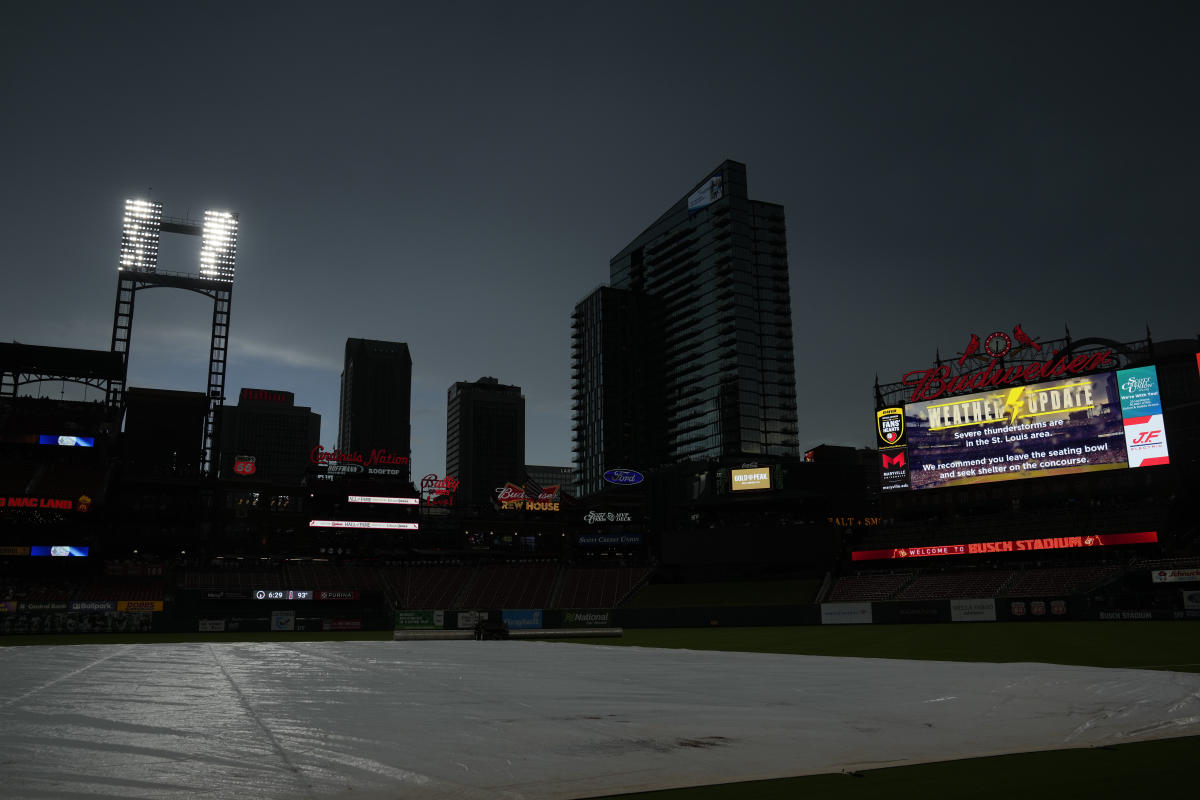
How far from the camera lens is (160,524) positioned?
97.6 meters

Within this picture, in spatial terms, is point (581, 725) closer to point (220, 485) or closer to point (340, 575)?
point (340, 575)

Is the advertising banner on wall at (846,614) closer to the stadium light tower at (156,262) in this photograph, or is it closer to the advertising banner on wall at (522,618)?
the advertising banner on wall at (522,618)

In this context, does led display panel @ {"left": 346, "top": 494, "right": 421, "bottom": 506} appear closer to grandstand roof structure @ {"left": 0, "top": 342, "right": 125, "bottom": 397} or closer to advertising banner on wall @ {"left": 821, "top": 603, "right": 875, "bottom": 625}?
grandstand roof structure @ {"left": 0, "top": 342, "right": 125, "bottom": 397}

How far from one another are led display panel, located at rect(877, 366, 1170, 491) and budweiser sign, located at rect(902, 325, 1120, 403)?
2.39ft

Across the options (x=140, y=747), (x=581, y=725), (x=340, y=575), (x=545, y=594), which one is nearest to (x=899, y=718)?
(x=581, y=725)

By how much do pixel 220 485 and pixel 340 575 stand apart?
109 ft

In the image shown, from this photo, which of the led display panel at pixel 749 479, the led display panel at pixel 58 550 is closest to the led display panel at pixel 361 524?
the led display panel at pixel 58 550

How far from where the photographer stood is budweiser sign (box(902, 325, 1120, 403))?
211 ft

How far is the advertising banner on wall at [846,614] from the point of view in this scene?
5909 centimetres

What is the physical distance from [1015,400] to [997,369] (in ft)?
10.1

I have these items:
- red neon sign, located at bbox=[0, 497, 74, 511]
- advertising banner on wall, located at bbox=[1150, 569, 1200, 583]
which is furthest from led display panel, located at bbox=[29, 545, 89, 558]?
advertising banner on wall, located at bbox=[1150, 569, 1200, 583]

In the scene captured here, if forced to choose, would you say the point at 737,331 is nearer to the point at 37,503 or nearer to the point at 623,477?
the point at 623,477

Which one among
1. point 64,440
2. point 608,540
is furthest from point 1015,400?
point 64,440

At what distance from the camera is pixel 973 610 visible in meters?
55.4
